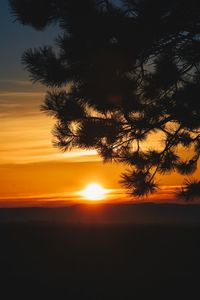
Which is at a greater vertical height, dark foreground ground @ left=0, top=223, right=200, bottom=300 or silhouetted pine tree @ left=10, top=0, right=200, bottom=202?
silhouetted pine tree @ left=10, top=0, right=200, bottom=202

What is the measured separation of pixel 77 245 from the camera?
28.2ft

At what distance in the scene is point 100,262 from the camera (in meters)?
7.34

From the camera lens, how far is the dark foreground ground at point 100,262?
19.3 ft


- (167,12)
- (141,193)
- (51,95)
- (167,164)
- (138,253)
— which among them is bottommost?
(138,253)

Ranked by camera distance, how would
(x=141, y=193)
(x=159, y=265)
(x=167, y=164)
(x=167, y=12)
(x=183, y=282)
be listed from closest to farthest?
(x=183, y=282), (x=159, y=265), (x=167, y=12), (x=141, y=193), (x=167, y=164)

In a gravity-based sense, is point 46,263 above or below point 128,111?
below

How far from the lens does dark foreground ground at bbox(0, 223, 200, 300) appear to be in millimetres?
5871

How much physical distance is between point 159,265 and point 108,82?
7.58 feet

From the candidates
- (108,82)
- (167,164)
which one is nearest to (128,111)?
(108,82)

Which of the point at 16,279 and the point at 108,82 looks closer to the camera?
the point at 16,279

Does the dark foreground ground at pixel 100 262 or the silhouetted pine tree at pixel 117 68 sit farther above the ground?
the silhouetted pine tree at pixel 117 68

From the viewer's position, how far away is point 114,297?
5605 mm

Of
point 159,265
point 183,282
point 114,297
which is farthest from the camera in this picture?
point 159,265

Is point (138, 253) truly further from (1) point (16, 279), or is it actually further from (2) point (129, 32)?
(2) point (129, 32)
